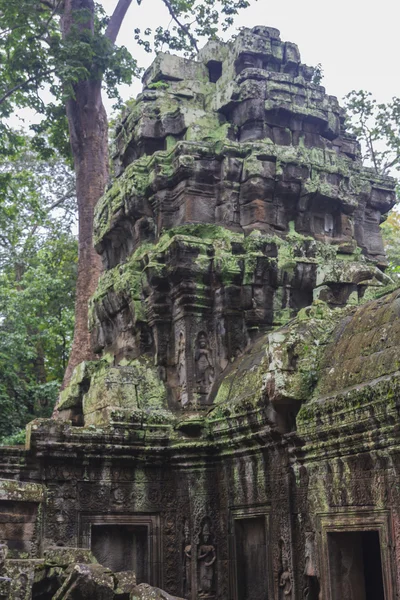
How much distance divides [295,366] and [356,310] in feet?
3.30

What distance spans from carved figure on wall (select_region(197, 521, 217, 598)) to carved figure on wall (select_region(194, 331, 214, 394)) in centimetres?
179

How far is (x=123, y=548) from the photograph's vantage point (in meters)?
9.86

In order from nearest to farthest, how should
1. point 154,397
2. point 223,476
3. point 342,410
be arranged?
point 342,410 < point 223,476 < point 154,397

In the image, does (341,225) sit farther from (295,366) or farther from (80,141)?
(80,141)

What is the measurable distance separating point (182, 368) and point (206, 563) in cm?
253

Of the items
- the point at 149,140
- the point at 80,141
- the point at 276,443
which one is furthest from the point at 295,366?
the point at 80,141

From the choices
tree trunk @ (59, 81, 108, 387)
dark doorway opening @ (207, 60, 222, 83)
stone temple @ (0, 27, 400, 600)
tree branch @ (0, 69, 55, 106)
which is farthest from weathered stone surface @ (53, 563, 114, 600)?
tree branch @ (0, 69, 55, 106)

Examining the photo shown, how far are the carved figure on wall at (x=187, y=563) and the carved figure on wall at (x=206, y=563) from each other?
140 millimetres

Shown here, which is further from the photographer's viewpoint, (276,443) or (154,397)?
(154,397)

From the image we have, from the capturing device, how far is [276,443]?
845 cm

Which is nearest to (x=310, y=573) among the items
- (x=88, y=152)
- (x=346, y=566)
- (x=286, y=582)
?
(x=346, y=566)

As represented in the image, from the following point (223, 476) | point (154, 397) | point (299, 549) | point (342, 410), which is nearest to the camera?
point (342, 410)

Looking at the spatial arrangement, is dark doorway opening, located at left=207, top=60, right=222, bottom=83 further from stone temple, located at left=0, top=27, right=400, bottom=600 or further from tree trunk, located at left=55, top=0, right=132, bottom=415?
tree trunk, located at left=55, top=0, right=132, bottom=415

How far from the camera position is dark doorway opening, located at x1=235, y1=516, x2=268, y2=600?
29.2ft
